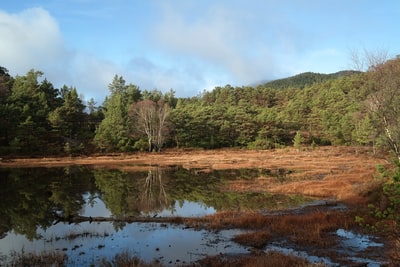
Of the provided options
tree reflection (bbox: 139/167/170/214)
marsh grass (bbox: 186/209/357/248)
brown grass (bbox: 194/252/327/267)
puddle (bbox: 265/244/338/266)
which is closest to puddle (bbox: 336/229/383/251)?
marsh grass (bbox: 186/209/357/248)

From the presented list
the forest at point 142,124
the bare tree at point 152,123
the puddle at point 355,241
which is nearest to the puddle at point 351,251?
the puddle at point 355,241

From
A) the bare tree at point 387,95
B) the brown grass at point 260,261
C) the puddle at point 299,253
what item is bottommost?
the puddle at point 299,253

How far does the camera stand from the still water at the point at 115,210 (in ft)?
49.7

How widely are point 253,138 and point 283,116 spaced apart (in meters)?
15.2

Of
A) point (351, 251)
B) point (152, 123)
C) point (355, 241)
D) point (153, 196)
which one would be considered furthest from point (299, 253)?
point (152, 123)

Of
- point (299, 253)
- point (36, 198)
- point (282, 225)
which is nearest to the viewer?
point (299, 253)

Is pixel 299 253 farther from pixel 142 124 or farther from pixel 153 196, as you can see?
pixel 142 124

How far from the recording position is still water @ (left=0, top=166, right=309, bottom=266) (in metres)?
15.1

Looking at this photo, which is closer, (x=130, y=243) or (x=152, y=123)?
(x=130, y=243)

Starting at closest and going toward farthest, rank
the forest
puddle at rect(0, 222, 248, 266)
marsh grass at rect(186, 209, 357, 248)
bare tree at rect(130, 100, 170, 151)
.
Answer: puddle at rect(0, 222, 248, 266)
marsh grass at rect(186, 209, 357, 248)
the forest
bare tree at rect(130, 100, 170, 151)

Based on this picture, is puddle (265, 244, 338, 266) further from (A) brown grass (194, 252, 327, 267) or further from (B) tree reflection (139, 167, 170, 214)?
(B) tree reflection (139, 167, 170, 214)

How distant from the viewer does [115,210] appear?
81.4 feet

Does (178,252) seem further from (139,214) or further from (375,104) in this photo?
(375,104)

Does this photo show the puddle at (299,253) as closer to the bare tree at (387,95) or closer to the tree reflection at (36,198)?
the bare tree at (387,95)
